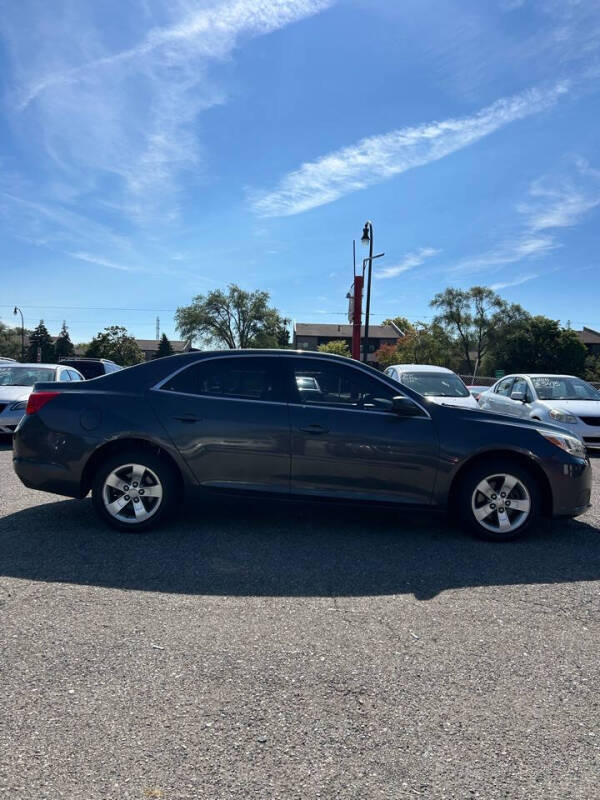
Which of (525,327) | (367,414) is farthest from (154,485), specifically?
(525,327)

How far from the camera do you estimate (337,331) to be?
10600cm

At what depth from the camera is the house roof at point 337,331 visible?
103562 mm

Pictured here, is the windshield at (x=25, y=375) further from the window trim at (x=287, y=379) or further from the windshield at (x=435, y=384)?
the windshield at (x=435, y=384)

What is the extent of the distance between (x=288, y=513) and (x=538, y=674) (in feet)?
10.3

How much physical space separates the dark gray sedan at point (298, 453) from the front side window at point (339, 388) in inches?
0.5

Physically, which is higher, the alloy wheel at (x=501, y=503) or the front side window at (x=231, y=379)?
the front side window at (x=231, y=379)

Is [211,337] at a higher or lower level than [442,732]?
higher

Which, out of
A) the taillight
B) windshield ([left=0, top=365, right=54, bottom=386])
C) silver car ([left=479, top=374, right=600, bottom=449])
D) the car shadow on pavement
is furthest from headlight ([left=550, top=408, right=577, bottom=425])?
windshield ([left=0, top=365, right=54, bottom=386])

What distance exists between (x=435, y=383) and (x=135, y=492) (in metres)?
8.37

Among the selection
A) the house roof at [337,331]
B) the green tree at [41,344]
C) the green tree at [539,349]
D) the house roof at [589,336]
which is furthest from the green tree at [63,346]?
the house roof at [589,336]

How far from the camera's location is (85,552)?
430 centimetres

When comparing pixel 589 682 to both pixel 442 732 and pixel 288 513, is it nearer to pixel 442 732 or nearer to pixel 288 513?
pixel 442 732

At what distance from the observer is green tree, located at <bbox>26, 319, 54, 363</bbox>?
3216 inches

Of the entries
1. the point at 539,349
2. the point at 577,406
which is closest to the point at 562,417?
the point at 577,406
